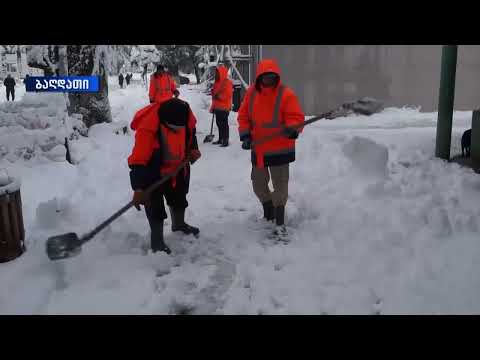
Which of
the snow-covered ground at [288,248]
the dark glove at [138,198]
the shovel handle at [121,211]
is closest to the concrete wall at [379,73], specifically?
the snow-covered ground at [288,248]

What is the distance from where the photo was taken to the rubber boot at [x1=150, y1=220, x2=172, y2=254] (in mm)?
4402

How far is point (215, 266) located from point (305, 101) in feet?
34.0

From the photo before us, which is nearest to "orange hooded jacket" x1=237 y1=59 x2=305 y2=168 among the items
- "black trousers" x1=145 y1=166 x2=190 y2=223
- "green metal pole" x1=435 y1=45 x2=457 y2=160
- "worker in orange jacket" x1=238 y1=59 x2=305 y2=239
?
"worker in orange jacket" x1=238 y1=59 x2=305 y2=239

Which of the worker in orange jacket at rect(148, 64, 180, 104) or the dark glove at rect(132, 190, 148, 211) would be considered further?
the worker in orange jacket at rect(148, 64, 180, 104)

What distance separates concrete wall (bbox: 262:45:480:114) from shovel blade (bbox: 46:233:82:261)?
10684 mm

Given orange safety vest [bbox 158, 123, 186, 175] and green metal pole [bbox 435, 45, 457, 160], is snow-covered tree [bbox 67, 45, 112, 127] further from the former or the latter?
green metal pole [bbox 435, 45, 457, 160]

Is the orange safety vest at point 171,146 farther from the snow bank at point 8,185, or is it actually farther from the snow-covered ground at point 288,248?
the snow bank at point 8,185

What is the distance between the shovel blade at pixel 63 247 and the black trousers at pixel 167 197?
718 mm

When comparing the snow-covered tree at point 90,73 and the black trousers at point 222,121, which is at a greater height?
the snow-covered tree at point 90,73

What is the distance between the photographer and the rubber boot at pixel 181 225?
4836 millimetres

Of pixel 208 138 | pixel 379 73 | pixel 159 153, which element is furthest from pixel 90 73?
pixel 379 73

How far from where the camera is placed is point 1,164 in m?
7.34

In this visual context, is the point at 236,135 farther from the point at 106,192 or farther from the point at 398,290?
the point at 398,290

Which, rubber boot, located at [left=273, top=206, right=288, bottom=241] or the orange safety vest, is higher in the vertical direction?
the orange safety vest
